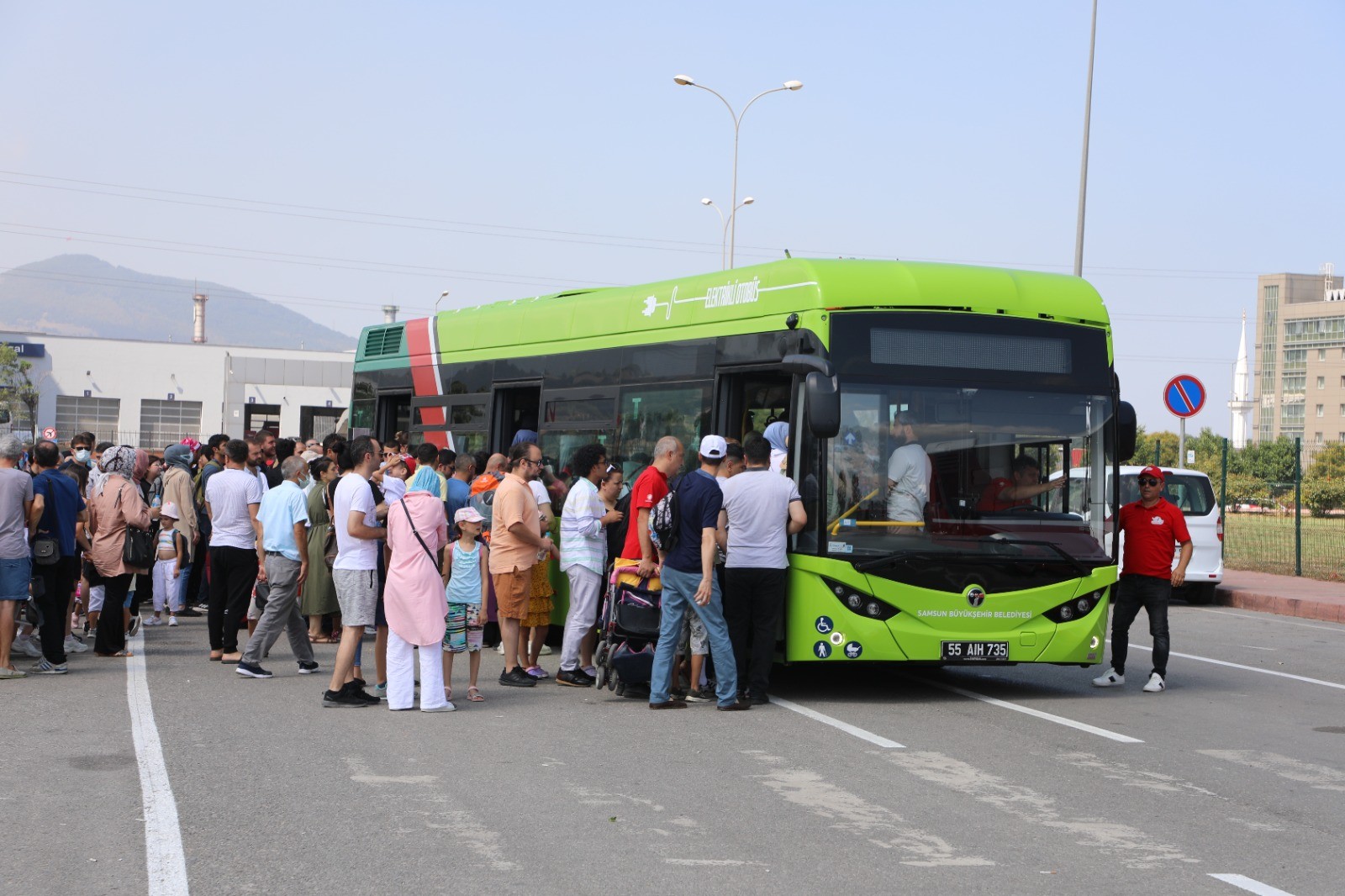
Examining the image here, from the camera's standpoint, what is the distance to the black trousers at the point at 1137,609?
12.0m

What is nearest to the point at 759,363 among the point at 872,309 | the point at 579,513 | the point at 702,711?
the point at 872,309

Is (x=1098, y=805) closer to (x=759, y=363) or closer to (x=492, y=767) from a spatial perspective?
(x=492, y=767)

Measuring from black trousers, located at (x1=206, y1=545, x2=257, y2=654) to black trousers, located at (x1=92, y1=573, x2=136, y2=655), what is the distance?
0.77m

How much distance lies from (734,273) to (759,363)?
3.49ft

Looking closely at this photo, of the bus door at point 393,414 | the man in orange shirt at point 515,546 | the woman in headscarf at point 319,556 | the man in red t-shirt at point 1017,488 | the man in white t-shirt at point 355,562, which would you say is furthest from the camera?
the bus door at point 393,414

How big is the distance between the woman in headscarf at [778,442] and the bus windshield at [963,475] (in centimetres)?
47

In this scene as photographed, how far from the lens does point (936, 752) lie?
8922 mm

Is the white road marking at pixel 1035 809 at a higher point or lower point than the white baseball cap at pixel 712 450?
lower

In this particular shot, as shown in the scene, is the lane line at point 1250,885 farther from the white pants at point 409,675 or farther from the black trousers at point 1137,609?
the black trousers at point 1137,609

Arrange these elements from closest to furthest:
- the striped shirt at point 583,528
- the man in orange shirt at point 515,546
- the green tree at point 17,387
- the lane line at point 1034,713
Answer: the lane line at point 1034,713 < the man in orange shirt at point 515,546 < the striped shirt at point 583,528 < the green tree at point 17,387

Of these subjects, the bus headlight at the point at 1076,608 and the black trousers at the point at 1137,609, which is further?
the black trousers at the point at 1137,609

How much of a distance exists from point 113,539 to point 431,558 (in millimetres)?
4119

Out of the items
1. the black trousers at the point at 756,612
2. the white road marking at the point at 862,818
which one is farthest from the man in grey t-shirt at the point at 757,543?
the white road marking at the point at 862,818

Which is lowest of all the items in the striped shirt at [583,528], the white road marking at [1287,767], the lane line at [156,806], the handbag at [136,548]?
the lane line at [156,806]
